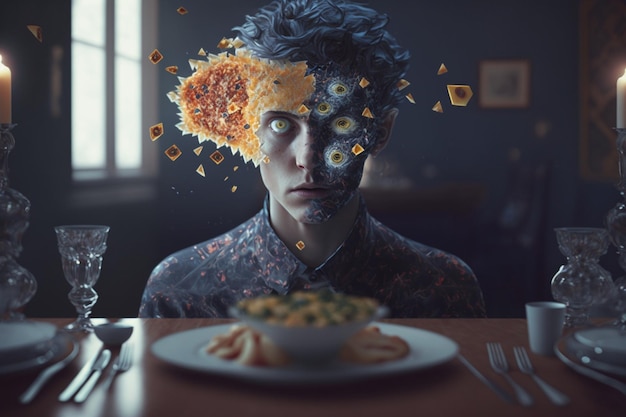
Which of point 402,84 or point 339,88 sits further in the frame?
point 402,84

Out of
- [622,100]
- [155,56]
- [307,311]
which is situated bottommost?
[307,311]

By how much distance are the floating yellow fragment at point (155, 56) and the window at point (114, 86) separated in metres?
0.02

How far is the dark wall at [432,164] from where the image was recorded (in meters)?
2.22

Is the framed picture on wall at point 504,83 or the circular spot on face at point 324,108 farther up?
the framed picture on wall at point 504,83

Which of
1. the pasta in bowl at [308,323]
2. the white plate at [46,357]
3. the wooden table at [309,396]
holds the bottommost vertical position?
the wooden table at [309,396]

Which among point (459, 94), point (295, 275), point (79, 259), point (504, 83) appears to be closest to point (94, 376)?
point (79, 259)

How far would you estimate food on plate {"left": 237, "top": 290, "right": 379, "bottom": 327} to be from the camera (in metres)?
1.00

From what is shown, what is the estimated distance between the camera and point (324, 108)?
80.5 inches

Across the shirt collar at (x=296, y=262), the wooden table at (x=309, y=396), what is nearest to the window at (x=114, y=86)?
the shirt collar at (x=296, y=262)

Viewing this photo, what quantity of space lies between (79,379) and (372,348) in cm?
42

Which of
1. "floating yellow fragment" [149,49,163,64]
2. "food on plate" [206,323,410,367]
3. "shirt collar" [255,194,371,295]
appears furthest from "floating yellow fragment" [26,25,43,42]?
"food on plate" [206,323,410,367]

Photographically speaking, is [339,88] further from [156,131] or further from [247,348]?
[247,348]

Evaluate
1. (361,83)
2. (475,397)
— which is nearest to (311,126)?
(361,83)

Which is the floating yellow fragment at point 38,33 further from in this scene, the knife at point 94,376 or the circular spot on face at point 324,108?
the knife at point 94,376
